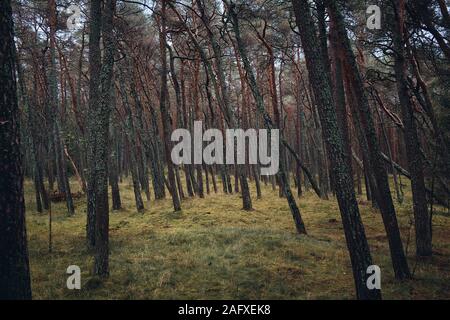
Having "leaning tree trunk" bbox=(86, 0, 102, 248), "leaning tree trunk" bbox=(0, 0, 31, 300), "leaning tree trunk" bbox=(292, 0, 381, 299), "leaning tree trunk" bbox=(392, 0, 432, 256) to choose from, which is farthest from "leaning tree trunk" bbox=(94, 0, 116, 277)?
"leaning tree trunk" bbox=(392, 0, 432, 256)

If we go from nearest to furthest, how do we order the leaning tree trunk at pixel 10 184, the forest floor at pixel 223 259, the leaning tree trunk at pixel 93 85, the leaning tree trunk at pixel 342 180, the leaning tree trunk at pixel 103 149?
the leaning tree trunk at pixel 10 184, the leaning tree trunk at pixel 342 180, the forest floor at pixel 223 259, the leaning tree trunk at pixel 103 149, the leaning tree trunk at pixel 93 85

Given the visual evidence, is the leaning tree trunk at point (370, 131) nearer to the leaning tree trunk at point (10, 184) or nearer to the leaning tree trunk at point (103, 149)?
the leaning tree trunk at point (103, 149)

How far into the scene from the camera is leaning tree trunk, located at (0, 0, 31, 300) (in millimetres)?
4336

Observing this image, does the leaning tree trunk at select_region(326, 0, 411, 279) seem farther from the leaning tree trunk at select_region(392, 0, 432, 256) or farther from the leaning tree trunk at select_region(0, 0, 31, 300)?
the leaning tree trunk at select_region(0, 0, 31, 300)

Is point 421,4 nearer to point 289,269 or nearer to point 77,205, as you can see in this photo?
point 289,269

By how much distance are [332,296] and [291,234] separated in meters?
4.66

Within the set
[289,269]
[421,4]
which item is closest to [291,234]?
[289,269]

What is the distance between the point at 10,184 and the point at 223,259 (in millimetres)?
4983

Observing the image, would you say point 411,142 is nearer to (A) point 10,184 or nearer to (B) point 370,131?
(B) point 370,131

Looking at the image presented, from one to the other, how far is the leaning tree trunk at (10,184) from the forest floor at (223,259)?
1.88m

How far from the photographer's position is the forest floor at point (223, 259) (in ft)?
21.4

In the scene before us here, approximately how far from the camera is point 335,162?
225 inches

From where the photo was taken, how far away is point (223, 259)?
8227mm

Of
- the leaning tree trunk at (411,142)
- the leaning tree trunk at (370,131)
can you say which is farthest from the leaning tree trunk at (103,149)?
the leaning tree trunk at (411,142)
